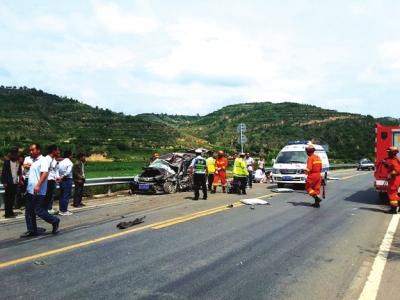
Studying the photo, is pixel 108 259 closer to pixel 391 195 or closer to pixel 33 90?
pixel 391 195

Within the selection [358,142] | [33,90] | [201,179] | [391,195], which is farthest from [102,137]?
[391,195]

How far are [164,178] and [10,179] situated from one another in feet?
20.4

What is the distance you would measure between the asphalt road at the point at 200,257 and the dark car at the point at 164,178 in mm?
Result: 4963

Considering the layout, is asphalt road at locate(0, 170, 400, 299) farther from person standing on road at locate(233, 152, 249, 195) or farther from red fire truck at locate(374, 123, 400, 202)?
person standing on road at locate(233, 152, 249, 195)

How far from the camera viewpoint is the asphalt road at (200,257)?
4688 mm

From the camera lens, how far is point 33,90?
3708 inches

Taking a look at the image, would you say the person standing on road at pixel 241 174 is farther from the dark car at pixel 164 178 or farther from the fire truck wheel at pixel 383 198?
the fire truck wheel at pixel 383 198

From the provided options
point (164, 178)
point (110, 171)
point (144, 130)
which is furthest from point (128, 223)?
point (144, 130)

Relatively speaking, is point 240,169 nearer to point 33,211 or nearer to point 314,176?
point 314,176

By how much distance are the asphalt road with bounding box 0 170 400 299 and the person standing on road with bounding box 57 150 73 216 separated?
23.5 inches

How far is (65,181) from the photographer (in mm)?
11062

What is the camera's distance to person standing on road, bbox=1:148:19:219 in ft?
34.2

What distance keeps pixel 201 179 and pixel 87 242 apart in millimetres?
7006

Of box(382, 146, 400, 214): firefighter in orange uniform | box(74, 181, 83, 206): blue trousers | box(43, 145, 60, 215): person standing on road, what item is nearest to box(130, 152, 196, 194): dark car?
box(74, 181, 83, 206): blue trousers
